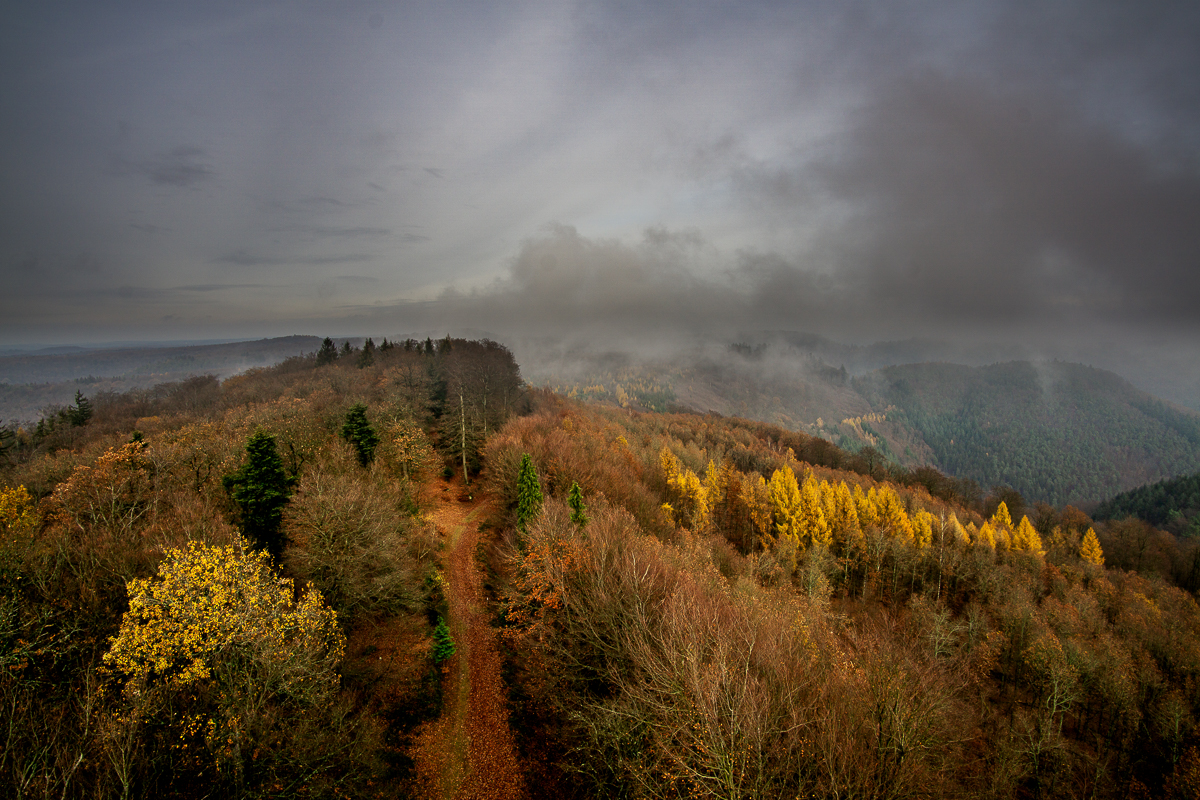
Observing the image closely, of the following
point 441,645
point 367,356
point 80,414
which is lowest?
point 441,645

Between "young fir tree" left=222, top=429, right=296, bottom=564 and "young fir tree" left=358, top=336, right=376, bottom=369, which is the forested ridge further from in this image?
"young fir tree" left=358, top=336, right=376, bottom=369

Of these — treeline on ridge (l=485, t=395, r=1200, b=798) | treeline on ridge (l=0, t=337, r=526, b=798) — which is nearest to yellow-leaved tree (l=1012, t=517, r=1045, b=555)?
treeline on ridge (l=485, t=395, r=1200, b=798)

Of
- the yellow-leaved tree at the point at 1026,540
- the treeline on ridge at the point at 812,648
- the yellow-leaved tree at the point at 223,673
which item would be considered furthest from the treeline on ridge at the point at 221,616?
the yellow-leaved tree at the point at 1026,540

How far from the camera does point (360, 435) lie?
38031 mm

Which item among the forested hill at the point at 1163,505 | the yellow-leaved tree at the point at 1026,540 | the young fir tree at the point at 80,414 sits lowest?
the forested hill at the point at 1163,505

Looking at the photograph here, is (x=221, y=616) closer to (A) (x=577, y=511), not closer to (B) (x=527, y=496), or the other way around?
(B) (x=527, y=496)

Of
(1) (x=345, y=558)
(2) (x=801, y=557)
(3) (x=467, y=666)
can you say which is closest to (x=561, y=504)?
(3) (x=467, y=666)

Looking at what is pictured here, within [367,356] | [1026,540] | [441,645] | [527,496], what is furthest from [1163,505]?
[367,356]

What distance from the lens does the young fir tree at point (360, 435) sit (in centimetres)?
3784

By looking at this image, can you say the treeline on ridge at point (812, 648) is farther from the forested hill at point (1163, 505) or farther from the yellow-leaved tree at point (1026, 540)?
the forested hill at point (1163, 505)

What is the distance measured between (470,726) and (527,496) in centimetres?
1346

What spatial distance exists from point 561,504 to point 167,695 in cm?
2082

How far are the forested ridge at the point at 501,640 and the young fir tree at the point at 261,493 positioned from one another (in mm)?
184

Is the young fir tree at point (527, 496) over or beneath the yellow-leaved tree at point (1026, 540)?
over
